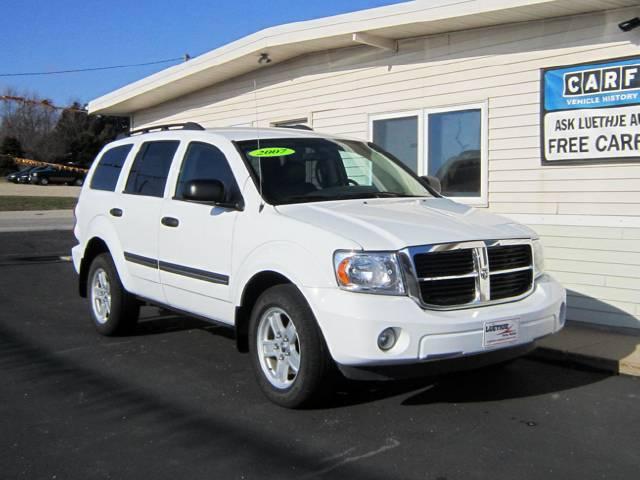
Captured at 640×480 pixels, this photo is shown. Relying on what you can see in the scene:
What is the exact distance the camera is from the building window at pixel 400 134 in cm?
902

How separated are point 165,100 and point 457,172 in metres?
8.43

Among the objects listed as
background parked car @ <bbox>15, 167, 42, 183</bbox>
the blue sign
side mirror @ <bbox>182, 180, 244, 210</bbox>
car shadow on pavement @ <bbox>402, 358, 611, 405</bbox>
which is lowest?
car shadow on pavement @ <bbox>402, 358, 611, 405</bbox>

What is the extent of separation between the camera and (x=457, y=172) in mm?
8547

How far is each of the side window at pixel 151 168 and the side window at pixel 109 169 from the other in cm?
33

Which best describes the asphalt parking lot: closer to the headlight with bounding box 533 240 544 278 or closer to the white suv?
the white suv

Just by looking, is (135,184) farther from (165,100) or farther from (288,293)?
(165,100)

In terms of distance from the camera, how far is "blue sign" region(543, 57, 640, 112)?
22.3 feet

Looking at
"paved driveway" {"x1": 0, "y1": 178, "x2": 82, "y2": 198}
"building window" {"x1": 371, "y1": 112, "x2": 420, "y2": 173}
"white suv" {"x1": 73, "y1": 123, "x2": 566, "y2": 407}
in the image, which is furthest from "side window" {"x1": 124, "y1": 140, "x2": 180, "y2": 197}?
"paved driveway" {"x1": 0, "y1": 178, "x2": 82, "y2": 198}

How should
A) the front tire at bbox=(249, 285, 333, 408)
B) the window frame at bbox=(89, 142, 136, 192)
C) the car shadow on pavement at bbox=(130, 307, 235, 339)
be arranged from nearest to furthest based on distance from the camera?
the front tire at bbox=(249, 285, 333, 408) → the window frame at bbox=(89, 142, 136, 192) → the car shadow on pavement at bbox=(130, 307, 235, 339)

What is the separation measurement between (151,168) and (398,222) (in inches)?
113

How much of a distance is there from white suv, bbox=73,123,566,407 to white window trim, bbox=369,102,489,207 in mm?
2155

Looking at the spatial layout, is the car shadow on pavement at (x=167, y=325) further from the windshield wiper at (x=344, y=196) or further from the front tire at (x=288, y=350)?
the windshield wiper at (x=344, y=196)

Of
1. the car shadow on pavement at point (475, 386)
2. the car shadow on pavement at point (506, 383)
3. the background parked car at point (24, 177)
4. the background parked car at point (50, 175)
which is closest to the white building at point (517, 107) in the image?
the car shadow on pavement at point (506, 383)

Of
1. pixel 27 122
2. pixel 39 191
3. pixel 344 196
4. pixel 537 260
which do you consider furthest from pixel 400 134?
pixel 27 122
